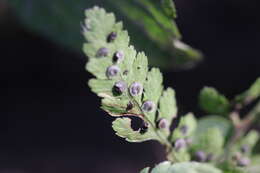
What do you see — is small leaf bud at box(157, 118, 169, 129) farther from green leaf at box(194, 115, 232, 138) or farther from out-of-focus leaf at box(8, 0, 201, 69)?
green leaf at box(194, 115, 232, 138)

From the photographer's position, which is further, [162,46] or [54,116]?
[54,116]

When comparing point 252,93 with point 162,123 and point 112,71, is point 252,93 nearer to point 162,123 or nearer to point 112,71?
point 162,123

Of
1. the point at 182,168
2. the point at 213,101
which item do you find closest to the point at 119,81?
the point at 182,168

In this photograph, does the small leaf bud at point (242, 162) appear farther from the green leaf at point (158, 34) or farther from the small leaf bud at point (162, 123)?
the green leaf at point (158, 34)

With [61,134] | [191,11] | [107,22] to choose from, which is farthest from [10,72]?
[107,22]

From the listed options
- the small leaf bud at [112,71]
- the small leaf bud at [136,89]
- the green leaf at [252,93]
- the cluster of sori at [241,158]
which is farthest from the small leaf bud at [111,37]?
the cluster of sori at [241,158]

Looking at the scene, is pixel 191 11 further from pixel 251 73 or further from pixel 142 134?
pixel 142 134
